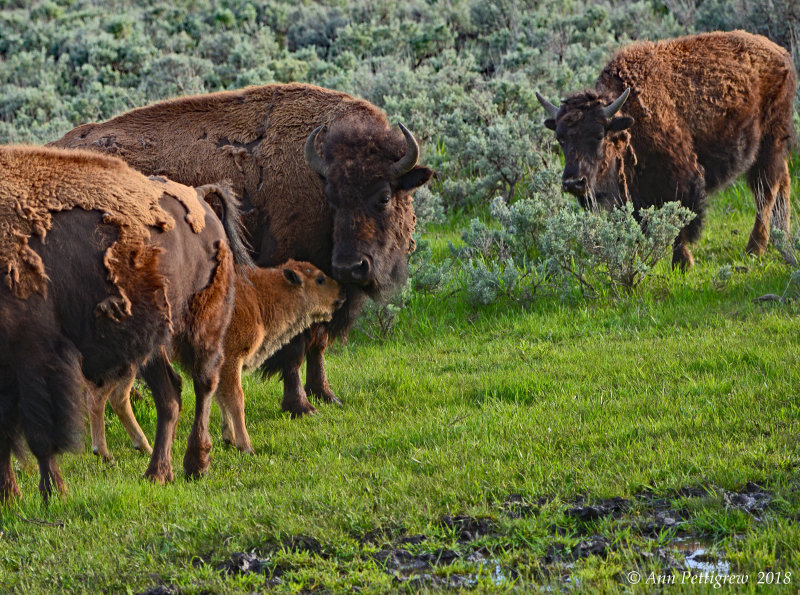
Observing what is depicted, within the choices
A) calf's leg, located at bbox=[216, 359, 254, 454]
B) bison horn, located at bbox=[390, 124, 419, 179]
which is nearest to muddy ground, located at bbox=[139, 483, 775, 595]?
calf's leg, located at bbox=[216, 359, 254, 454]

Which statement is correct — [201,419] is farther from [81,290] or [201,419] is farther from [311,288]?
[311,288]

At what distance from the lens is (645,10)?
60.1 feet

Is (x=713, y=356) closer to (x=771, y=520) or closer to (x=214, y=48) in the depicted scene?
(x=771, y=520)

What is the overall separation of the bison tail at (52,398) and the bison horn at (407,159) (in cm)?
301

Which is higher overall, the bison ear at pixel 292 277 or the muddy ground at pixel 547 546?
the bison ear at pixel 292 277

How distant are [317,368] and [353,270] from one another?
109 centimetres

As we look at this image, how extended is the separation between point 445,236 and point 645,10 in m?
9.31

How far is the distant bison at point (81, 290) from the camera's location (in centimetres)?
493

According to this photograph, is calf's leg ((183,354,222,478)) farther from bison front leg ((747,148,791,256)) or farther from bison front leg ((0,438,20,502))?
bison front leg ((747,148,791,256))

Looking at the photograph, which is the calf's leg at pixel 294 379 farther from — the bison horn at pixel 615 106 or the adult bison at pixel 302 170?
the bison horn at pixel 615 106

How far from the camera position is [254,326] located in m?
6.79

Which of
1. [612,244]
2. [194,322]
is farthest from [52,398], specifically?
[612,244]

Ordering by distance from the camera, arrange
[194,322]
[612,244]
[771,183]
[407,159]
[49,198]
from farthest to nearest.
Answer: [771,183] < [612,244] < [407,159] < [194,322] < [49,198]

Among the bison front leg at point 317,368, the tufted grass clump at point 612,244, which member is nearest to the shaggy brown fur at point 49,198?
the bison front leg at point 317,368
